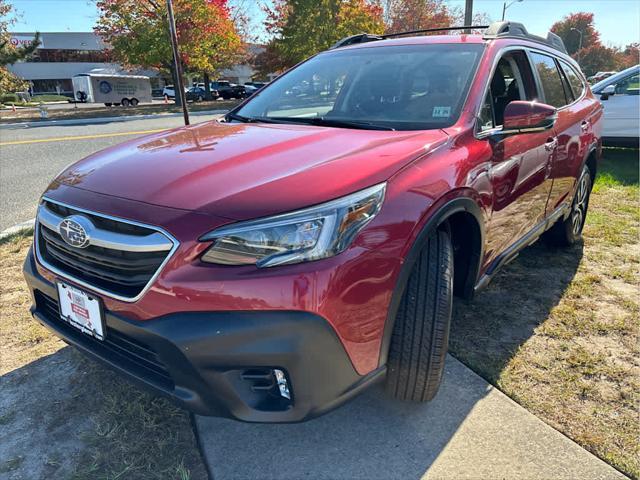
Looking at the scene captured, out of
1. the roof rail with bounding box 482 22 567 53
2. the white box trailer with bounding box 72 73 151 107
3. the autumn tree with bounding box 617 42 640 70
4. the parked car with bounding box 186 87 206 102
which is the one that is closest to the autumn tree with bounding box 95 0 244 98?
the white box trailer with bounding box 72 73 151 107

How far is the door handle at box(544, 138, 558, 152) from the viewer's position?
3.00 meters

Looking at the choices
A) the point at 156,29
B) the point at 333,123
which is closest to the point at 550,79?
the point at 333,123

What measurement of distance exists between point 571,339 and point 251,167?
2219mm

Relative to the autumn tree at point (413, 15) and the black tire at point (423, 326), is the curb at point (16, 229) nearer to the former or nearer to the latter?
the black tire at point (423, 326)

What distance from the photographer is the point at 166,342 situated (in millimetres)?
1560

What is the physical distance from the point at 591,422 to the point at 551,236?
2285 mm

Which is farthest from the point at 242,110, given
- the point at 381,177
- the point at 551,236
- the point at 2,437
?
the point at 551,236

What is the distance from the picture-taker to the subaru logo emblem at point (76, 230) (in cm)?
177

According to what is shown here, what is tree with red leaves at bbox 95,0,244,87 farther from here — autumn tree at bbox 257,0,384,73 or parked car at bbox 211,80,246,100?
parked car at bbox 211,80,246,100

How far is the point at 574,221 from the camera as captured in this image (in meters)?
4.14

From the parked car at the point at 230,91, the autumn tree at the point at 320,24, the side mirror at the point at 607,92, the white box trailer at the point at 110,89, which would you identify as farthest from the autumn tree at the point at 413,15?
the side mirror at the point at 607,92

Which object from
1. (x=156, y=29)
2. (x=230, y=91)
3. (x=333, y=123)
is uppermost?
(x=156, y=29)

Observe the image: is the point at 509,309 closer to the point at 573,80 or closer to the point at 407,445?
the point at 407,445

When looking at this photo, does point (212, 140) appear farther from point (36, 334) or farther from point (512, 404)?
point (512, 404)
